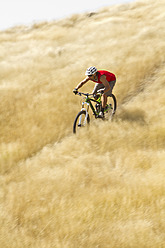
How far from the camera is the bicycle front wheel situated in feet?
26.8

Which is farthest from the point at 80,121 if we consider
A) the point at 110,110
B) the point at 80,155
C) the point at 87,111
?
the point at 110,110

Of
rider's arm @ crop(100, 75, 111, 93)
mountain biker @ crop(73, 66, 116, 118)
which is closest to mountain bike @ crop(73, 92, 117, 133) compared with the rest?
mountain biker @ crop(73, 66, 116, 118)

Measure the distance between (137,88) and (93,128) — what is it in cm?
403

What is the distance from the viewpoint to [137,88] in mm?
11508

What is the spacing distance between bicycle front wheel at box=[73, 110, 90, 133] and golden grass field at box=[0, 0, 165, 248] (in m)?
0.29

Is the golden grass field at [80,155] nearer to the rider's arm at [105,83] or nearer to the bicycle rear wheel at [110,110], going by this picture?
the bicycle rear wheel at [110,110]

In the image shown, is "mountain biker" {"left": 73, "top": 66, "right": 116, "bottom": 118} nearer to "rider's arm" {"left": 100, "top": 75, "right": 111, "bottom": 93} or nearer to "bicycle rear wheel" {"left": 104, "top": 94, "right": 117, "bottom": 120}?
"rider's arm" {"left": 100, "top": 75, "right": 111, "bottom": 93}

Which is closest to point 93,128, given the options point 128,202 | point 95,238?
point 128,202

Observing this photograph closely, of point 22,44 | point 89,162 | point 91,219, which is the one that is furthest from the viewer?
point 22,44

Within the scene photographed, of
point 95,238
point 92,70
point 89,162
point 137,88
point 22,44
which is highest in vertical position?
point 22,44

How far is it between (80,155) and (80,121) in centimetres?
138

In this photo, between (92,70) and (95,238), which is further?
(92,70)

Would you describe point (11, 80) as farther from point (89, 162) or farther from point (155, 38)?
point (155, 38)

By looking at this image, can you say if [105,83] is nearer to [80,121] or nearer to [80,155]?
[80,121]
